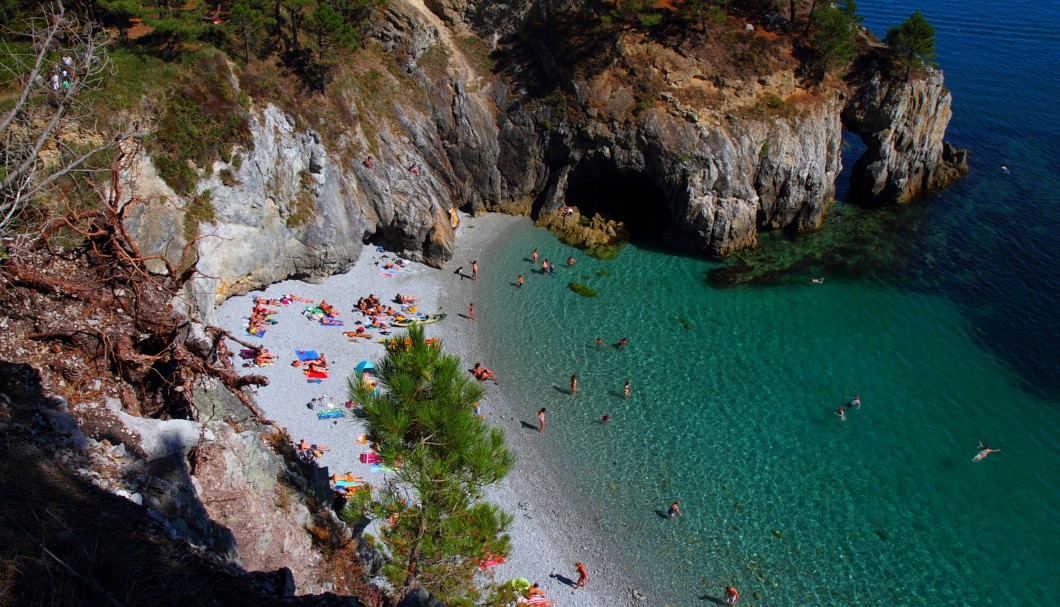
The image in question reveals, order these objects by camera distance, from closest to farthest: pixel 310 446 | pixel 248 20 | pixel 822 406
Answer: pixel 310 446 → pixel 822 406 → pixel 248 20

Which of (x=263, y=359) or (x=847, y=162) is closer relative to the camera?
(x=263, y=359)

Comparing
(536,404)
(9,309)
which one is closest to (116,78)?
(9,309)

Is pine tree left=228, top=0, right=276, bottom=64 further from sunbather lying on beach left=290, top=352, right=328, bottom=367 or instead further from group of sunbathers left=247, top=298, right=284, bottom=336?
sunbather lying on beach left=290, top=352, right=328, bottom=367

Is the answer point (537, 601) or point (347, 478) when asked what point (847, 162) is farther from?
point (347, 478)

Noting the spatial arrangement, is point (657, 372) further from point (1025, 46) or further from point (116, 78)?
point (1025, 46)

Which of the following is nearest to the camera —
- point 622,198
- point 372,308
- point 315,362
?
point 315,362

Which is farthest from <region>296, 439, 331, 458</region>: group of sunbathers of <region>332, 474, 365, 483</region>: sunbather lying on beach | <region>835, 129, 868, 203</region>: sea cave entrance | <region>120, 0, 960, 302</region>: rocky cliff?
<region>835, 129, 868, 203</region>: sea cave entrance

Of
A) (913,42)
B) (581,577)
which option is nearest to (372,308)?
(581,577)
